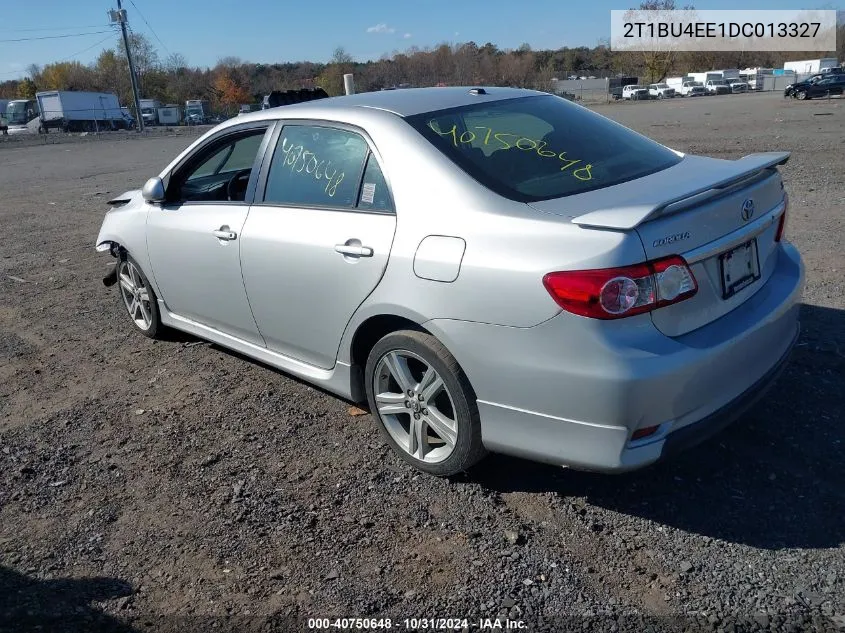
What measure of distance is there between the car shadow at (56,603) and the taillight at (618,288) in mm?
2015

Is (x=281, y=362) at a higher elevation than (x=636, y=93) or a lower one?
lower

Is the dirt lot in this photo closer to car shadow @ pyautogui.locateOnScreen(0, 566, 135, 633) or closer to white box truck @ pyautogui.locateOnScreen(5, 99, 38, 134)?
car shadow @ pyautogui.locateOnScreen(0, 566, 135, 633)

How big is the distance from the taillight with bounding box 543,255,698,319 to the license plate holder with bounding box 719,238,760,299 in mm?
367

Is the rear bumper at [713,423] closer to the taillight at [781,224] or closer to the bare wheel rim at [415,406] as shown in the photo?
the taillight at [781,224]

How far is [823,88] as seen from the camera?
4084 centimetres

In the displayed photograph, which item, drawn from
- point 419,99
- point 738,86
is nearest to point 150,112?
point 738,86

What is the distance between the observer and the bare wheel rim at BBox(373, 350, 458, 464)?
3270 mm

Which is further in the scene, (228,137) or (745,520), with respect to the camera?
(228,137)

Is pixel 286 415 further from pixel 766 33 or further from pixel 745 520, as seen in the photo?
pixel 766 33

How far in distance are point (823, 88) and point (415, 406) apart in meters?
45.8

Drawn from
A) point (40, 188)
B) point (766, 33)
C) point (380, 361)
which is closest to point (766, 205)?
point (380, 361)

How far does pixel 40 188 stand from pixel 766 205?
17986 millimetres

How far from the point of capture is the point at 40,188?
17.4 meters

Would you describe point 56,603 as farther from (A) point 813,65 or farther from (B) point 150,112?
(A) point 813,65
